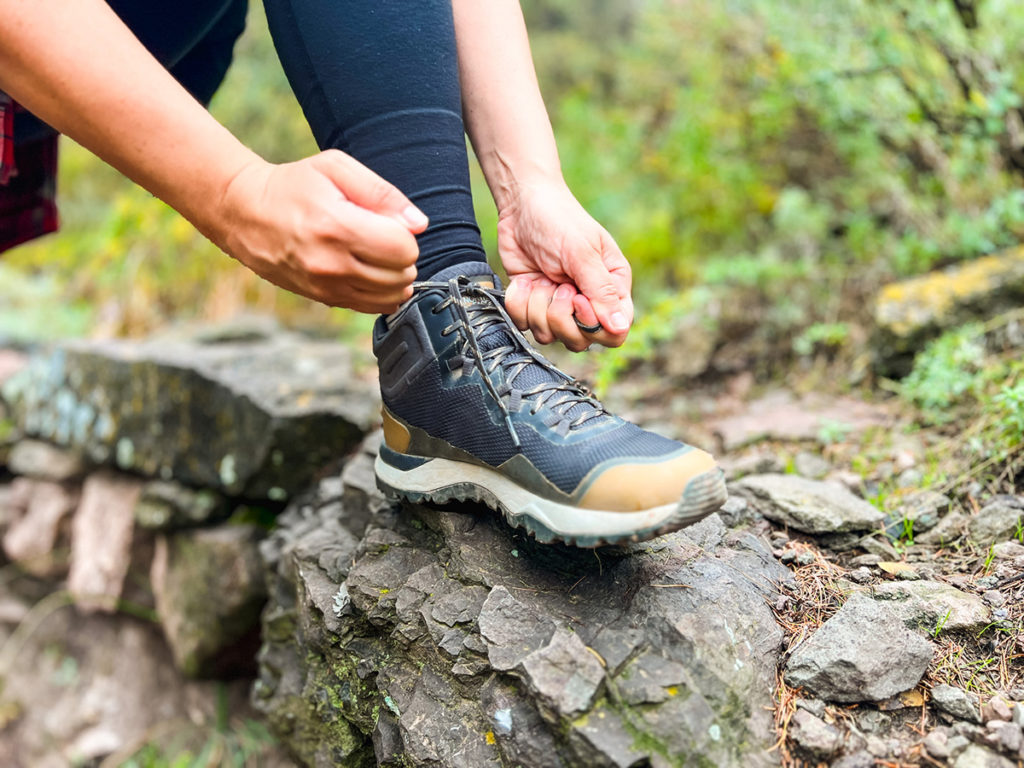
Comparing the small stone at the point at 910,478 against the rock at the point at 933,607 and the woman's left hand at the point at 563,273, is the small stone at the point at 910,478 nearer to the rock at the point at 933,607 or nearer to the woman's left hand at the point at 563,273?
the rock at the point at 933,607

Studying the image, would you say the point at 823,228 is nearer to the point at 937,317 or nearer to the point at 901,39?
the point at 901,39

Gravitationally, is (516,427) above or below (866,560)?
above

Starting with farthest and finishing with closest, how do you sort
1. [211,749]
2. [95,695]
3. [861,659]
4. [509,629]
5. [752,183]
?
[752,183]
[95,695]
[211,749]
[509,629]
[861,659]

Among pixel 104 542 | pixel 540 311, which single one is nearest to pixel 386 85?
pixel 540 311

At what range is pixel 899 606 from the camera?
4.23ft

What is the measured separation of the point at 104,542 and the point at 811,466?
9.82ft

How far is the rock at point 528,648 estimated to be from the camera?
3.72 ft

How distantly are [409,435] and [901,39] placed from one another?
2.78 m

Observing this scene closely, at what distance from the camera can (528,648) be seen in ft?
4.11

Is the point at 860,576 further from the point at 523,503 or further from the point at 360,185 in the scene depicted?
the point at 360,185

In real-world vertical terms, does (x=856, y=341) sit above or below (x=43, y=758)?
above

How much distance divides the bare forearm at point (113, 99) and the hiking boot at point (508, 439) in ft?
1.57

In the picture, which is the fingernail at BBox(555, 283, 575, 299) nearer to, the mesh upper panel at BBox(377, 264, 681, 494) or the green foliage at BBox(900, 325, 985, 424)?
the mesh upper panel at BBox(377, 264, 681, 494)

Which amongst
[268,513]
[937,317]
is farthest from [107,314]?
[937,317]
